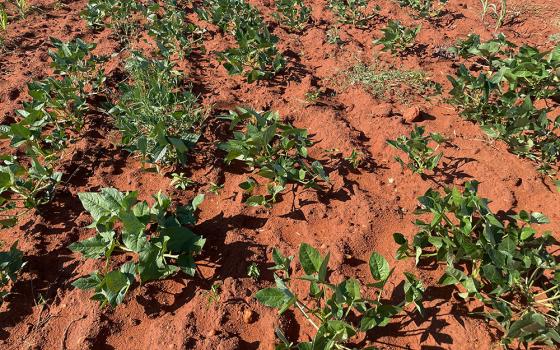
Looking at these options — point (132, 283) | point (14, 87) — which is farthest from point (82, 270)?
point (14, 87)

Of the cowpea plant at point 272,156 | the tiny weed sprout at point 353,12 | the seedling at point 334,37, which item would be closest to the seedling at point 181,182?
the cowpea plant at point 272,156

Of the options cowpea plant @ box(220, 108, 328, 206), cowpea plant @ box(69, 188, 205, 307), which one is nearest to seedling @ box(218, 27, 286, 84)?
cowpea plant @ box(220, 108, 328, 206)

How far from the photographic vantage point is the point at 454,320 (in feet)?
7.07

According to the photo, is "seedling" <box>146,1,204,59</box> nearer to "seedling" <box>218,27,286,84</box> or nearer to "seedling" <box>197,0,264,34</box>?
"seedling" <box>197,0,264,34</box>

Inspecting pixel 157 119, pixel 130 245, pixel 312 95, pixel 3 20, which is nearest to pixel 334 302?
pixel 130 245

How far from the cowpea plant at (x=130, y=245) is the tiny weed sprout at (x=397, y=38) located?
113 inches

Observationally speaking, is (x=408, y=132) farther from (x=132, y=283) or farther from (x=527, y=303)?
(x=132, y=283)

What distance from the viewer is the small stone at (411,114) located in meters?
3.38

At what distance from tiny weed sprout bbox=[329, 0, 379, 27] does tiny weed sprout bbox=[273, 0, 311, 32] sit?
0.36m

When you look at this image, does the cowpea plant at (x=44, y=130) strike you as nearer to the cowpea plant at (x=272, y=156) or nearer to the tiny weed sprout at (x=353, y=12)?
the cowpea plant at (x=272, y=156)

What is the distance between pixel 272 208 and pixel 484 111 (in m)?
1.94

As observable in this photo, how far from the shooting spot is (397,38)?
4.17 meters

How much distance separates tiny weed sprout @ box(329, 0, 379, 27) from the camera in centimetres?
484

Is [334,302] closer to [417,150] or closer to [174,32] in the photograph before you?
[417,150]
